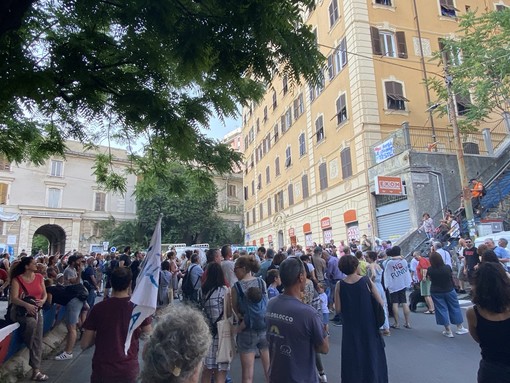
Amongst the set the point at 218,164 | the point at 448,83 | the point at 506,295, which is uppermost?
the point at 448,83

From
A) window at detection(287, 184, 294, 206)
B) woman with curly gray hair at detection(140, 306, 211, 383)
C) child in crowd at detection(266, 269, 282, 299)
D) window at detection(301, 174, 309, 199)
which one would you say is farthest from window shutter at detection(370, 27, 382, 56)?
woman with curly gray hair at detection(140, 306, 211, 383)

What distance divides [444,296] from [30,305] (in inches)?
299

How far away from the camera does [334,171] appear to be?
22.0 meters

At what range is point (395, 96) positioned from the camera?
1983cm

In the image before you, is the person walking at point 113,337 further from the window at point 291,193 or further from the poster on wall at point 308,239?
the window at point 291,193

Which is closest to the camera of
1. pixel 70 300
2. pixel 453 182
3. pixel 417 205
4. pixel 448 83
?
pixel 70 300

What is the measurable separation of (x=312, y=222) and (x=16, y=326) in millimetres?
20722

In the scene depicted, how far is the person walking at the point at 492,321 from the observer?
110 inches

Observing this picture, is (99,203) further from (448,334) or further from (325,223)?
(448,334)

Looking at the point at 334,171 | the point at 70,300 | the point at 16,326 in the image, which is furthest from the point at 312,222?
the point at 16,326

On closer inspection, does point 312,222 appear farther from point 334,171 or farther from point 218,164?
point 218,164

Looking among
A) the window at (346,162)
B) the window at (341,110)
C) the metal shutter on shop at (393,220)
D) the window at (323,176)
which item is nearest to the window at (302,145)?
the window at (323,176)

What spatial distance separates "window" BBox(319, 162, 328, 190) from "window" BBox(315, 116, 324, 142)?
184cm

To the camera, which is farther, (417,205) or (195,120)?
(417,205)
